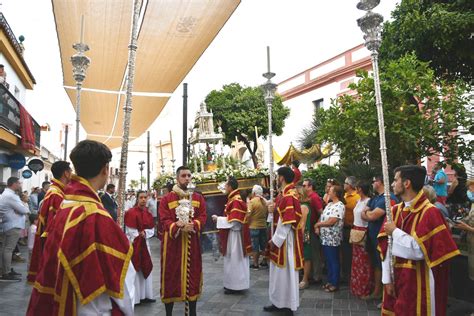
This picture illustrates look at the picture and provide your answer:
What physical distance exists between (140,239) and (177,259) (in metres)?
1.18

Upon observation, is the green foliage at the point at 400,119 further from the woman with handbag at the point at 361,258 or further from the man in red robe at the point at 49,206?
the man in red robe at the point at 49,206

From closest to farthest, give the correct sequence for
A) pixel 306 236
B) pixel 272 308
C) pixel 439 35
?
pixel 272 308, pixel 306 236, pixel 439 35

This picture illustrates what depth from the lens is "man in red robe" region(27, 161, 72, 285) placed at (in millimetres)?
3939

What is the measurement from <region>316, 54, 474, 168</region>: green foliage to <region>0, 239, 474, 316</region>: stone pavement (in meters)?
3.01

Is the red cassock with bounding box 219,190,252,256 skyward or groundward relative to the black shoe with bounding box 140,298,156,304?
skyward

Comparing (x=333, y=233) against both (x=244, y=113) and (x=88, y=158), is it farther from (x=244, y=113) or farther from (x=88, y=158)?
(x=244, y=113)

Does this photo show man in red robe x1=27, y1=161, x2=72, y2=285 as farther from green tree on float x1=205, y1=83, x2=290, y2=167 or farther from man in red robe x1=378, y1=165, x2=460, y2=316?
green tree on float x1=205, y1=83, x2=290, y2=167

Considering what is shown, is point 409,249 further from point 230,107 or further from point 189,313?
point 230,107

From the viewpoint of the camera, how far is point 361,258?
221 inches

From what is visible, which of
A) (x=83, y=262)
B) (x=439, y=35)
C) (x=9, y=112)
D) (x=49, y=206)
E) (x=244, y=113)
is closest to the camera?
(x=83, y=262)

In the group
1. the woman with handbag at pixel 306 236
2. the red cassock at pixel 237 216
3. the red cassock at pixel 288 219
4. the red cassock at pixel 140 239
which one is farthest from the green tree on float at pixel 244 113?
the red cassock at pixel 288 219

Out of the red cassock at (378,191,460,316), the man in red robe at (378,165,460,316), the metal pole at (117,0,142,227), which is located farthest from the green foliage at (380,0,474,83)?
the metal pole at (117,0,142,227)

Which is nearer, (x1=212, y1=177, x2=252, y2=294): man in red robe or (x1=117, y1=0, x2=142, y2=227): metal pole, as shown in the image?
(x1=117, y1=0, x2=142, y2=227): metal pole

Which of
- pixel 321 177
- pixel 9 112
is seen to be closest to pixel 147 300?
pixel 321 177
